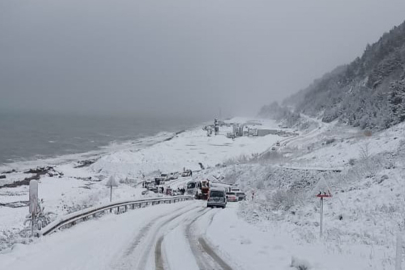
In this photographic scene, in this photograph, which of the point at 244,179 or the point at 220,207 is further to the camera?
the point at 244,179

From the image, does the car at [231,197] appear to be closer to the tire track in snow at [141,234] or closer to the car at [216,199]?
the car at [216,199]

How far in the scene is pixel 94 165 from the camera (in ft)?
269

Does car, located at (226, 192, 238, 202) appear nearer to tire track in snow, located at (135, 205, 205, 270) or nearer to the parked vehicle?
the parked vehicle

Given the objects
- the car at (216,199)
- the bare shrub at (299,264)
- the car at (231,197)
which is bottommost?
the car at (231,197)

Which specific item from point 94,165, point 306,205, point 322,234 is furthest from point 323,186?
point 94,165

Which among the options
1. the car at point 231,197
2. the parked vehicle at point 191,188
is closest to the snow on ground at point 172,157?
the parked vehicle at point 191,188

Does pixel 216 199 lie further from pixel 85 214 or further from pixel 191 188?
pixel 191 188

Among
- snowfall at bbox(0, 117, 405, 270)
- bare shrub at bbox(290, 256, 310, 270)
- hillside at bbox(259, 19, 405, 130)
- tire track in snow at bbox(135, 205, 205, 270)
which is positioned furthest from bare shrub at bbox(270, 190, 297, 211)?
hillside at bbox(259, 19, 405, 130)

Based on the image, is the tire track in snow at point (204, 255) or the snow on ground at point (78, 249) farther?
the tire track in snow at point (204, 255)

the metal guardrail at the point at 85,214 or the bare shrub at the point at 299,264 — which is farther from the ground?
the bare shrub at the point at 299,264

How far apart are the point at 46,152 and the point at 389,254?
99188mm

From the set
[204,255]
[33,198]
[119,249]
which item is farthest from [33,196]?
[204,255]

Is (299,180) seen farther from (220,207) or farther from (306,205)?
(306,205)

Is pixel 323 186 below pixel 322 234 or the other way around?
the other way around
